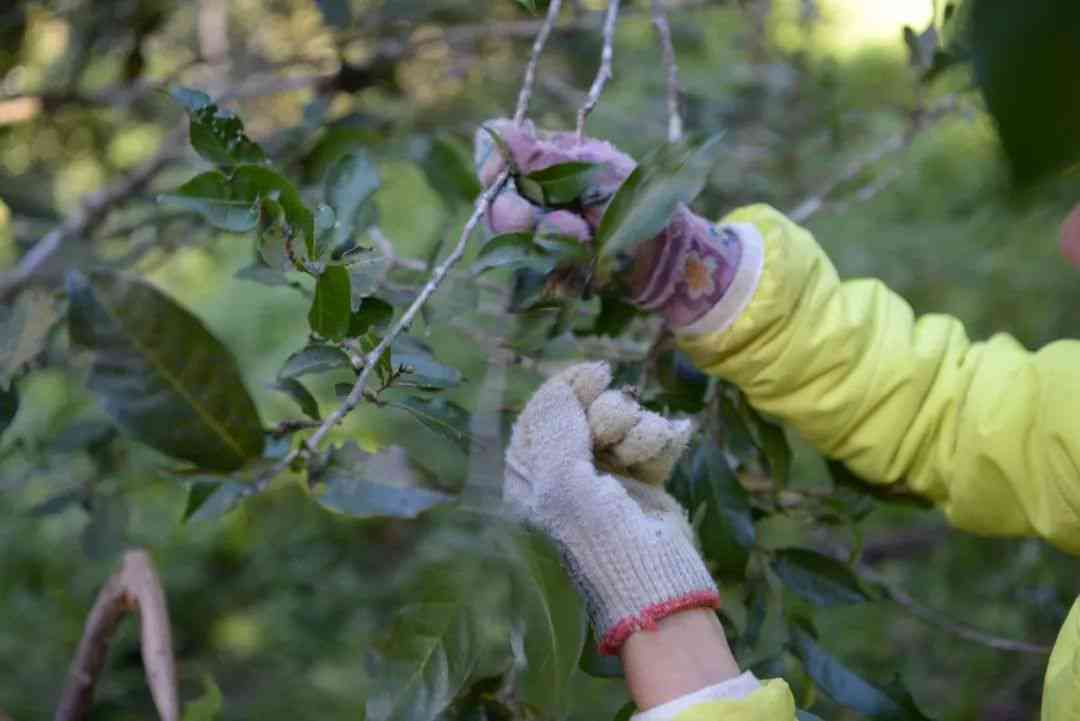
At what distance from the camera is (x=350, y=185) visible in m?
0.90

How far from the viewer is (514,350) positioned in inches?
36.6

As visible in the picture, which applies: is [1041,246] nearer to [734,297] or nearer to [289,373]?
[734,297]

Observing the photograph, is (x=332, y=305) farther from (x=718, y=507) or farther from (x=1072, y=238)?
(x=1072, y=238)

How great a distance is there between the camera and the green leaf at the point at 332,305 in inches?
27.0

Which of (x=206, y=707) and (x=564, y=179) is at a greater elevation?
(x=564, y=179)

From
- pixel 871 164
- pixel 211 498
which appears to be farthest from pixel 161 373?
pixel 871 164

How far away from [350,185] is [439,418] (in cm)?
24

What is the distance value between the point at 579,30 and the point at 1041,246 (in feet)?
3.89

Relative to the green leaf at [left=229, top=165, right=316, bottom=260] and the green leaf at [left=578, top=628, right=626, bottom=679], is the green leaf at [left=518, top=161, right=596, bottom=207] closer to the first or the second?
the green leaf at [left=229, top=165, right=316, bottom=260]

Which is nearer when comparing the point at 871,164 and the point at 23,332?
the point at 23,332

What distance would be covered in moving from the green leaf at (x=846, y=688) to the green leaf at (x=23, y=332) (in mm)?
630

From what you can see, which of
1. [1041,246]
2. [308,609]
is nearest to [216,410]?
[308,609]

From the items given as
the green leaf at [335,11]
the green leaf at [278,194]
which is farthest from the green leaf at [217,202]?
the green leaf at [335,11]

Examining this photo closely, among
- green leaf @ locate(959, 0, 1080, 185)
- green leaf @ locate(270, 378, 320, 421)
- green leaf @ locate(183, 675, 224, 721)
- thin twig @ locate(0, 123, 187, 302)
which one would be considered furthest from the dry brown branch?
green leaf @ locate(959, 0, 1080, 185)
